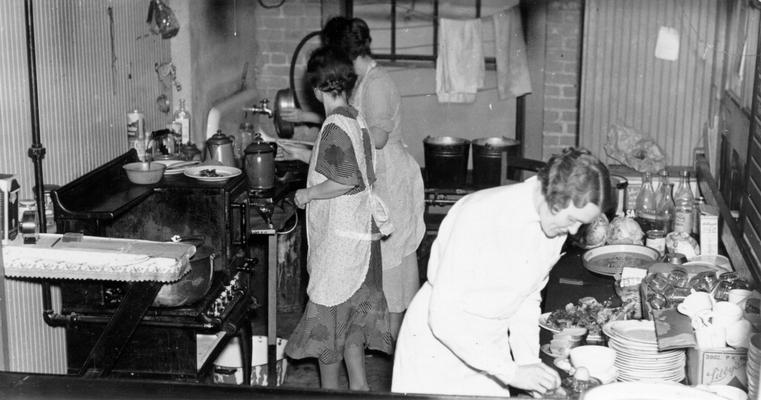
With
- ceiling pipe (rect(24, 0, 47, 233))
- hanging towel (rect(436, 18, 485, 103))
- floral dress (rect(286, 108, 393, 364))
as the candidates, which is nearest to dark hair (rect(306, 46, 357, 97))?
floral dress (rect(286, 108, 393, 364))

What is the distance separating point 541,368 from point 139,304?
1.68 metres

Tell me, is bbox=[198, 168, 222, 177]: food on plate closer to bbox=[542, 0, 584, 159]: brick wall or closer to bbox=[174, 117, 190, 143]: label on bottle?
bbox=[174, 117, 190, 143]: label on bottle

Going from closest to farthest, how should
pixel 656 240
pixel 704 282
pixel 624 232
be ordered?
pixel 704 282, pixel 656 240, pixel 624 232

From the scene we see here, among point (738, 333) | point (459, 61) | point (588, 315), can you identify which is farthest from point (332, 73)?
point (459, 61)

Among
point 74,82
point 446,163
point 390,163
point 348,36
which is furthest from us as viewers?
point 446,163

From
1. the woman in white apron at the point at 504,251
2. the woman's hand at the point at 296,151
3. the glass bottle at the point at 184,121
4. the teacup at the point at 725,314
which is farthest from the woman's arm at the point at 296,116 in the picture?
the teacup at the point at 725,314

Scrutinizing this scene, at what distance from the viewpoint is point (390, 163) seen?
5.17 metres

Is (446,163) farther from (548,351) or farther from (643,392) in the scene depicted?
(643,392)

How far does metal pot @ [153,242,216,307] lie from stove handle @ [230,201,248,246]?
0.50 meters

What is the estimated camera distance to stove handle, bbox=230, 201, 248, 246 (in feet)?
14.5

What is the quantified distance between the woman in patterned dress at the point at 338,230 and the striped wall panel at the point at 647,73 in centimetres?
341

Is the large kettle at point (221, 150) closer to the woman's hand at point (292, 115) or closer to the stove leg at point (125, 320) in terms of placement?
the woman's hand at point (292, 115)

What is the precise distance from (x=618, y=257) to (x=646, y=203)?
0.82m

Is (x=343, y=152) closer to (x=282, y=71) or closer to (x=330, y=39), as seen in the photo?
(x=330, y=39)
